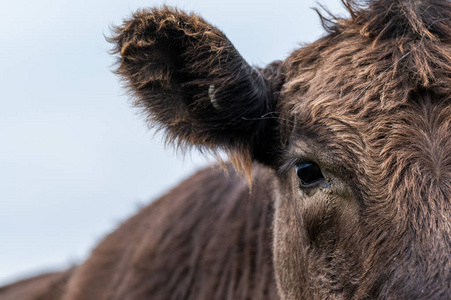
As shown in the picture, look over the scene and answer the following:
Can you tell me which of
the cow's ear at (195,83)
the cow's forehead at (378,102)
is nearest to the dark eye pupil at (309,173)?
the cow's forehead at (378,102)

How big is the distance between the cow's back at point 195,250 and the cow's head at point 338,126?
2.64 ft

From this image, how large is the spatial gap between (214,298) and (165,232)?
84 centimetres

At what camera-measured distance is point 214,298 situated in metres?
5.14

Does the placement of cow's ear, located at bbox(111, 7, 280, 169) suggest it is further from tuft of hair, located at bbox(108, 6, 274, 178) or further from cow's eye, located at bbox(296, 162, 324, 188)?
cow's eye, located at bbox(296, 162, 324, 188)

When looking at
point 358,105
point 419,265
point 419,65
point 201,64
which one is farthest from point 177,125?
point 419,265

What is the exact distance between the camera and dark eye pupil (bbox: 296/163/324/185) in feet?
11.8

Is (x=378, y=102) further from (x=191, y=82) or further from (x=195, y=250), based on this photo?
(x=195, y=250)

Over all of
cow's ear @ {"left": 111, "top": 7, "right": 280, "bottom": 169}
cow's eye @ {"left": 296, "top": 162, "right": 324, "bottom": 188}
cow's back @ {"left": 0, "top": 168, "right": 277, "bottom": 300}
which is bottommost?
cow's back @ {"left": 0, "top": 168, "right": 277, "bottom": 300}

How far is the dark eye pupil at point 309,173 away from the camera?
3.58 m

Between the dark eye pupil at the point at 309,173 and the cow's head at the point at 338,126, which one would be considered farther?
the dark eye pupil at the point at 309,173

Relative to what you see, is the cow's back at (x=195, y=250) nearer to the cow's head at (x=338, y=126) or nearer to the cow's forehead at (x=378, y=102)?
the cow's head at (x=338, y=126)

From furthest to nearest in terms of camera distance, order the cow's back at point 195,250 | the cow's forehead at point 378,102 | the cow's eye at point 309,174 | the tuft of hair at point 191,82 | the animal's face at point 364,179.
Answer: the cow's back at point 195,250 < the tuft of hair at point 191,82 < the cow's eye at point 309,174 < the cow's forehead at point 378,102 < the animal's face at point 364,179

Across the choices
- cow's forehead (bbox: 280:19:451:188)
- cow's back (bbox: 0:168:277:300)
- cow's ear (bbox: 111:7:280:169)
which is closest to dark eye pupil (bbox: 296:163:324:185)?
cow's forehead (bbox: 280:19:451:188)

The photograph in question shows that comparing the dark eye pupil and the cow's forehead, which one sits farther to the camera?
the dark eye pupil
